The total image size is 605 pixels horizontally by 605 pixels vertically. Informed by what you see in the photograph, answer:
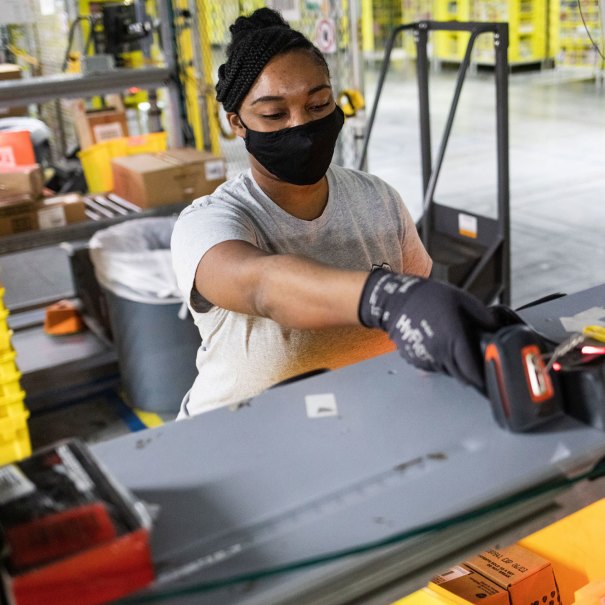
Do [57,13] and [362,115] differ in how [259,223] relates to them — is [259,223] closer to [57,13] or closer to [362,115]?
[362,115]

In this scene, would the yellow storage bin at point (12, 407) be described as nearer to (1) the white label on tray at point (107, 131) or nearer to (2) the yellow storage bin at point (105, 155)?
(2) the yellow storage bin at point (105, 155)

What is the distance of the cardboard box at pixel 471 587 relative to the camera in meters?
1.73

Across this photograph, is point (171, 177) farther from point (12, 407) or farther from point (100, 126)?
point (100, 126)

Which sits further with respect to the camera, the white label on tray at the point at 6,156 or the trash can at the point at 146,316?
the white label on tray at the point at 6,156

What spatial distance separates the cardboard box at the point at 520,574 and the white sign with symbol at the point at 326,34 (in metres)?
4.72

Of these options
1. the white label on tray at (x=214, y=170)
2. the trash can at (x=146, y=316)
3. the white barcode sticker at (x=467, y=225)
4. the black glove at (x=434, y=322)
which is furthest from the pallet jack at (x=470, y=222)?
the black glove at (x=434, y=322)

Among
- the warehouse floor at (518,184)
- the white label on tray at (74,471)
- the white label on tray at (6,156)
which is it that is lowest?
the warehouse floor at (518,184)

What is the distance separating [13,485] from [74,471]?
0.23ft

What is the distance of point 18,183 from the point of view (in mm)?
4340

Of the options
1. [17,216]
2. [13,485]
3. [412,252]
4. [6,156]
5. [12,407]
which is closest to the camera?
[13,485]

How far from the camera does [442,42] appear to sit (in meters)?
16.8

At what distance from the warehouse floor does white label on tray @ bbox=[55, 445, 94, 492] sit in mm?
3217

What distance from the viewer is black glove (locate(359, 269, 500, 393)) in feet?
3.65

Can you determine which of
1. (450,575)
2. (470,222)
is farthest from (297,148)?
(470,222)
